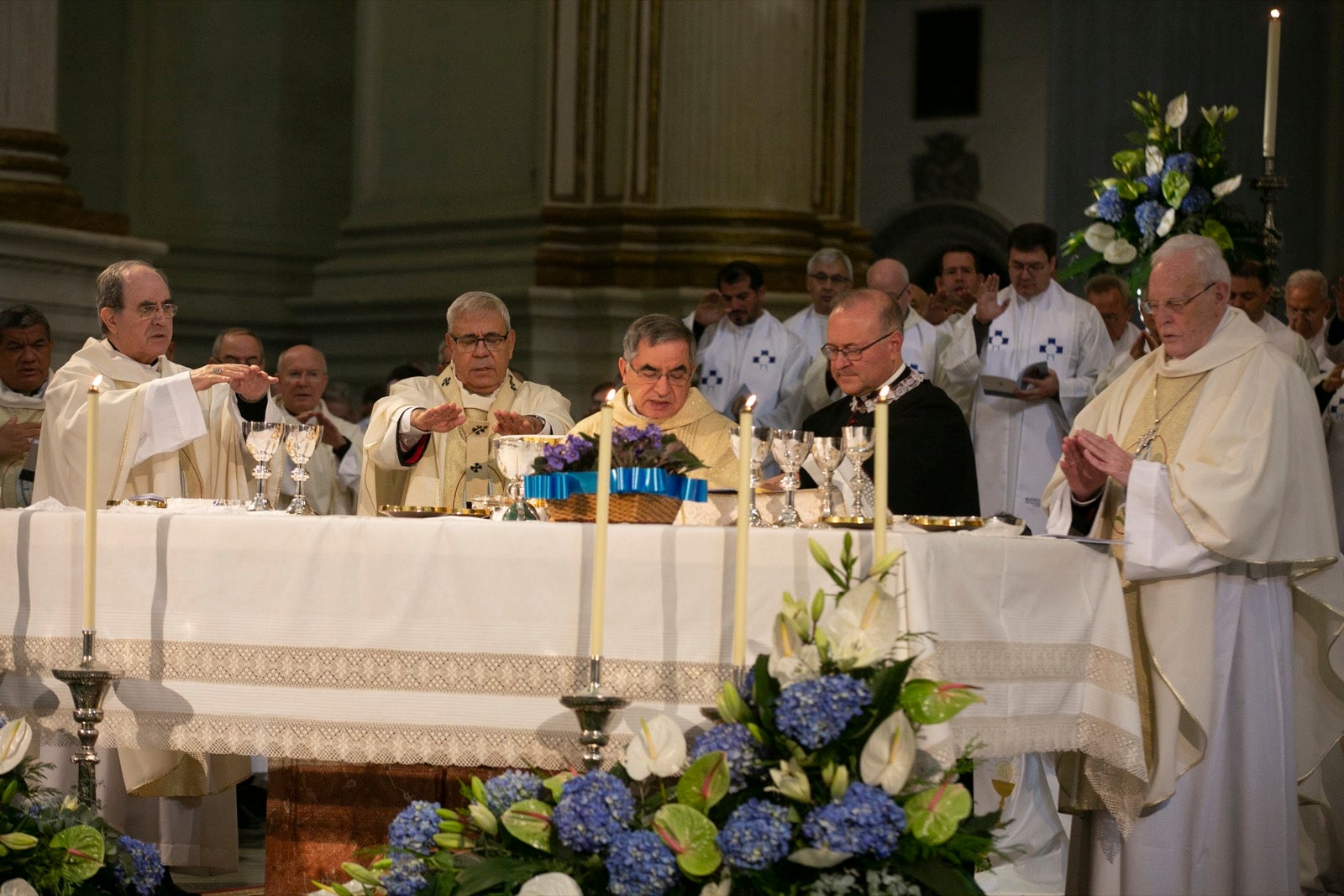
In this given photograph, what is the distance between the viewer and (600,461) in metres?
3.48

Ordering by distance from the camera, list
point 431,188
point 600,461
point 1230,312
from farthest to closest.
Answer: point 431,188, point 1230,312, point 600,461

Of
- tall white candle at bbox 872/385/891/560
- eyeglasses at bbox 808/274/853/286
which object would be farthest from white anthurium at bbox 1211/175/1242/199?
tall white candle at bbox 872/385/891/560

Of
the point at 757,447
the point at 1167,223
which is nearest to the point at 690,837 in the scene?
the point at 757,447

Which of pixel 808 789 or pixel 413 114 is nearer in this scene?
pixel 808 789

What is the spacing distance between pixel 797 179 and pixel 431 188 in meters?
2.33

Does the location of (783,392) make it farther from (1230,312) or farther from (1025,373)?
(1230,312)

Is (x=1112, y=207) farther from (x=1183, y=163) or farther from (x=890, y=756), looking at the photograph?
(x=890, y=756)

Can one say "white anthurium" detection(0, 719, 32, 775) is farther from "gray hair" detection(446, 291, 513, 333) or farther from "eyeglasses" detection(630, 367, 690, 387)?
"gray hair" detection(446, 291, 513, 333)

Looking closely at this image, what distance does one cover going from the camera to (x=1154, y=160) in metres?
6.87

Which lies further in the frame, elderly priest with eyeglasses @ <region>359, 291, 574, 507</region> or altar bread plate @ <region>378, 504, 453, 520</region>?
elderly priest with eyeglasses @ <region>359, 291, 574, 507</region>

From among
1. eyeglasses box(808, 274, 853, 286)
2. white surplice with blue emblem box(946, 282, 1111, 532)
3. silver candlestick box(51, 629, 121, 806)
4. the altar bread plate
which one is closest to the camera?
silver candlestick box(51, 629, 121, 806)

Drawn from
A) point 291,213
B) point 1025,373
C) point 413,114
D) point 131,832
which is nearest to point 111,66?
point 291,213

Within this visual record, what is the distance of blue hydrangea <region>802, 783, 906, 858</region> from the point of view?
3.18 meters

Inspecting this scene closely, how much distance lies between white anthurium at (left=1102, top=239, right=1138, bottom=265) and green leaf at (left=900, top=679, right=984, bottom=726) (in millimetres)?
3869
